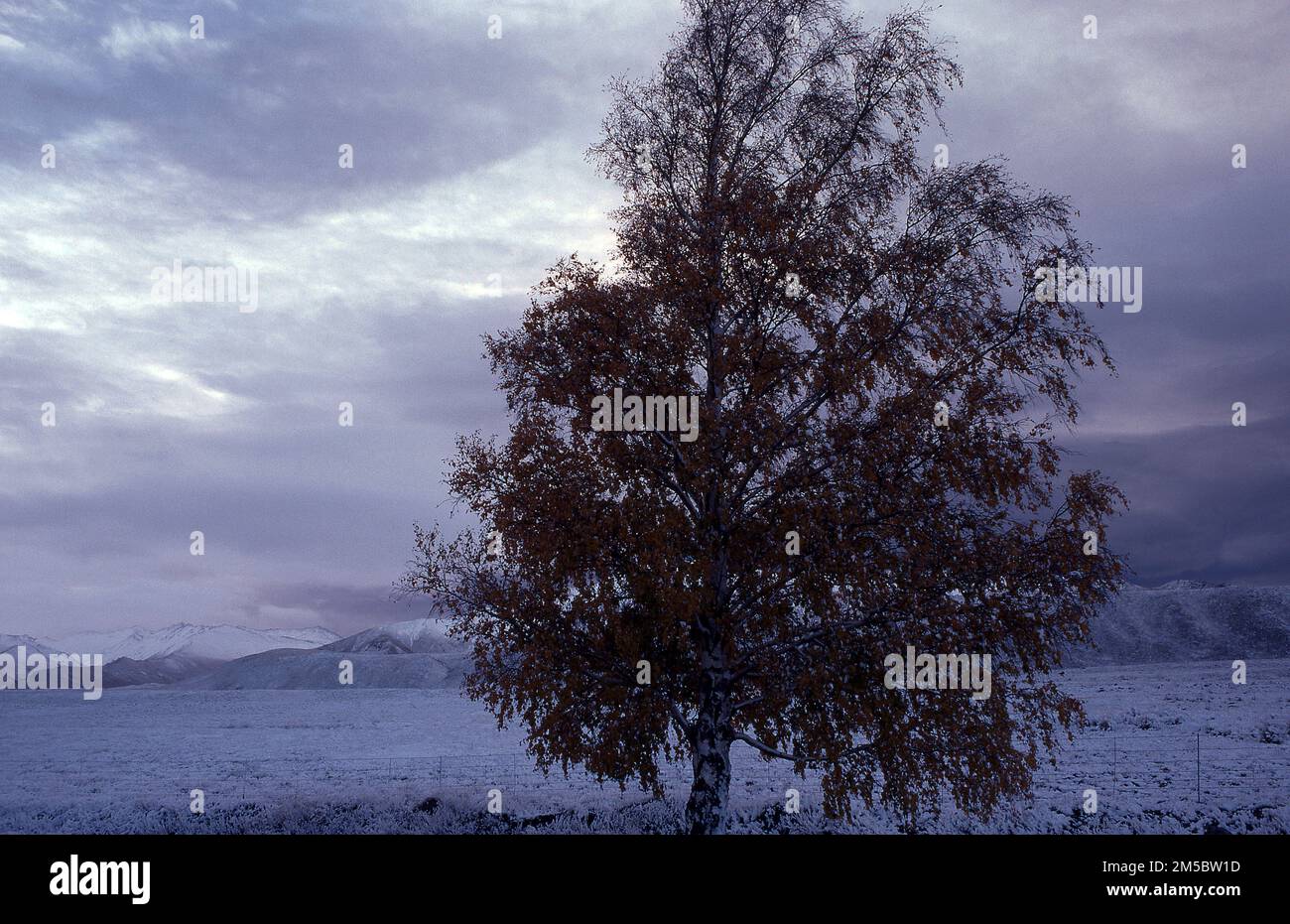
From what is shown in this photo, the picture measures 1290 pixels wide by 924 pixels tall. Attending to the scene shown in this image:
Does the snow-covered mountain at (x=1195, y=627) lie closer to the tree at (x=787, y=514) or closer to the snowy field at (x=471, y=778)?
the snowy field at (x=471, y=778)

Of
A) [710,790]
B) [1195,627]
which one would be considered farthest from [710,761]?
[1195,627]

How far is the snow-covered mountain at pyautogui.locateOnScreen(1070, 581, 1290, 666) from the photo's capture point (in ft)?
542

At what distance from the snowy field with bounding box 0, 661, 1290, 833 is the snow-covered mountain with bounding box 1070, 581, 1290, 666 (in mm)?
85529

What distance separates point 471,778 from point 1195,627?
17814cm

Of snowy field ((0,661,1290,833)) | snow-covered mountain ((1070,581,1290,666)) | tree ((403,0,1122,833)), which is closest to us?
tree ((403,0,1122,833))

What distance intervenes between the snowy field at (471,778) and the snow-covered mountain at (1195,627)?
281ft

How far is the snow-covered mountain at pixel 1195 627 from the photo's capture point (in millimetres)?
165250

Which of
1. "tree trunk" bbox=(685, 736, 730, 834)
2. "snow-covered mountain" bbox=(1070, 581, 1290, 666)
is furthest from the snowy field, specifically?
"snow-covered mountain" bbox=(1070, 581, 1290, 666)

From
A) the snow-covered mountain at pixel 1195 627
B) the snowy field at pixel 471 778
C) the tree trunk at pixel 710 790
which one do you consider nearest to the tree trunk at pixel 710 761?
the tree trunk at pixel 710 790

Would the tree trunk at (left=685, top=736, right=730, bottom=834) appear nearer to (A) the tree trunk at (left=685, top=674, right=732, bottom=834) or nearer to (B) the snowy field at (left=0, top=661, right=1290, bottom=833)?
(A) the tree trunk at (left=685, top=674, right=732, bottom=834)

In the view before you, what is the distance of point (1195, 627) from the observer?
17612 centimetres

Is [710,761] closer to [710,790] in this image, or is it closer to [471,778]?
[710,790]
